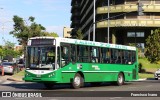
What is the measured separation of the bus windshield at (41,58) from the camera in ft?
73.8

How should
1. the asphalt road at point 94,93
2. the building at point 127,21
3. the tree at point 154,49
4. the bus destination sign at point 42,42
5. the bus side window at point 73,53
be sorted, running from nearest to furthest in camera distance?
1. the asphalt road at point 94,93
2. the bus destination sign at point 42,42
3. the bus side window at point 73,53
4. the tree at point 154,49
5. the building at point 127,21

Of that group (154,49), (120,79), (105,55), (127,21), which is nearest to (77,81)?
(105,55)

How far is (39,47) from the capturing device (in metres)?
23.1

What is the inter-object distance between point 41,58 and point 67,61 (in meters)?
1.49

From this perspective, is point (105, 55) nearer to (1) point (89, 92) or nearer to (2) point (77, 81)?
(2) point (77, 81)

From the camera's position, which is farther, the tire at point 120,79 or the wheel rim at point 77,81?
the tire at point 120,79

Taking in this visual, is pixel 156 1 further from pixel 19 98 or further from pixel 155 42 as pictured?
pixel 19 98

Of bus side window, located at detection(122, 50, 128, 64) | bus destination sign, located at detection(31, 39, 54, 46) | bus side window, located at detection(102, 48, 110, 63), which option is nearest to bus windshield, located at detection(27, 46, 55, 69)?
bus destination sign, located at detection(31, 39, 54, 46)

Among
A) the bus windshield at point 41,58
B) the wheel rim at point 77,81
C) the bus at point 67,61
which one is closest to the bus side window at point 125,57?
the bus at point 67,61

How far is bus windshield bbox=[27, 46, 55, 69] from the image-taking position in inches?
886

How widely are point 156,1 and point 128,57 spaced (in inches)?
1823

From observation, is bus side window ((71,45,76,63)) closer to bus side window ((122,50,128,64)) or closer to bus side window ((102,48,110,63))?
bus side window ((102,48,110,63))

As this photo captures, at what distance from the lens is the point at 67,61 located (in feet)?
75.7

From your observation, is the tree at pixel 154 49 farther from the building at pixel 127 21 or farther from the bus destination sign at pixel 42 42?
the bus destination sign at pixel 42 42
